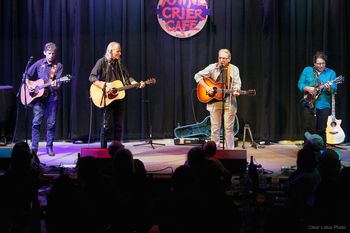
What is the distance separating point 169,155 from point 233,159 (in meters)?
3.07

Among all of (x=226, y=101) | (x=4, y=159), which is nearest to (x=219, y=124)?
(x=226, y=101)

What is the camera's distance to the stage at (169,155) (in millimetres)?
8646

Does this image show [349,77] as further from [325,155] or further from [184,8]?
[325,155]

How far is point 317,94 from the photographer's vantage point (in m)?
10.5

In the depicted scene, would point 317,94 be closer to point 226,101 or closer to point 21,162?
point 226,101

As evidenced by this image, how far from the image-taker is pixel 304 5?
39.7ft

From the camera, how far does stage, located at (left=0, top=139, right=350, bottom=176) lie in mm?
8646

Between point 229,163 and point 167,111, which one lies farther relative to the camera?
point 167,111

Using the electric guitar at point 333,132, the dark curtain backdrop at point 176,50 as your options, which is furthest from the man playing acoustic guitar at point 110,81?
the electric guitar at point 333,132

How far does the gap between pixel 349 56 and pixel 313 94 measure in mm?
2213

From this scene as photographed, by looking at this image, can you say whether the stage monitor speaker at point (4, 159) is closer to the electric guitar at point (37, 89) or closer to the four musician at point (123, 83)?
the four musician at point (123, 83)

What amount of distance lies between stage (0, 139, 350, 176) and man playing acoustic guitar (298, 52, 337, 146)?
0.67 meters

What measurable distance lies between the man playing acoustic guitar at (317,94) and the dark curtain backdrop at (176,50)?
1527 mm

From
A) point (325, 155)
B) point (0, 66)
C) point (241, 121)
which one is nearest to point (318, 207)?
point (325, 155)
